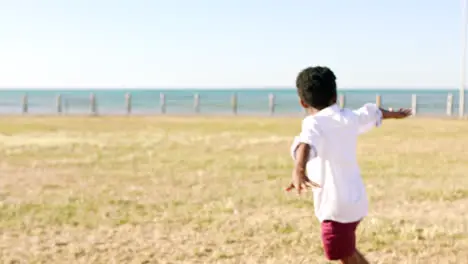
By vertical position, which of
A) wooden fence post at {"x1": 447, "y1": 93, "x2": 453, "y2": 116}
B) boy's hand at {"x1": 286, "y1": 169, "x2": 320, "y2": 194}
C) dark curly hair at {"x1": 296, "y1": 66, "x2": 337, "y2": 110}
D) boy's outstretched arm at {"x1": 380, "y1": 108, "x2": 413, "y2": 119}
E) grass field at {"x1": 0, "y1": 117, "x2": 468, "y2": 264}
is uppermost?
dark curly hair at {"x1": 296, "y1": 66, "x2": 337, "y2": 110}

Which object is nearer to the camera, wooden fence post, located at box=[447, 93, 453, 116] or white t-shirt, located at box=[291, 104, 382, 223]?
white t-shirt, located at box=[291, 104, 382, 223]

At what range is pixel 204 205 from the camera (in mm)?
7430

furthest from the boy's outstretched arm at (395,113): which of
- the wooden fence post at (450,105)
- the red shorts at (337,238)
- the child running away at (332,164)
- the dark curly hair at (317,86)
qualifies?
the wooden fence post at (450,105)

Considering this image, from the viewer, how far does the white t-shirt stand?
3.35 meters

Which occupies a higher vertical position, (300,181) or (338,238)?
(300,181)

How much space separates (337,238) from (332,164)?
0.40 meters

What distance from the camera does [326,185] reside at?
11.2ft

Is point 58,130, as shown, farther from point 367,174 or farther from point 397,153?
point 367,174

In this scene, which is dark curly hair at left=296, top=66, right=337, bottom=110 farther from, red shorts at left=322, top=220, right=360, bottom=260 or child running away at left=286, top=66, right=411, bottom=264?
red shorts at left=322, top=220, right=360, bottom=260

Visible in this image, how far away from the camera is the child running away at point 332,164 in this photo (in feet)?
11.0

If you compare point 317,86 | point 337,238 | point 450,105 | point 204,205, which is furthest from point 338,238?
point 450,105

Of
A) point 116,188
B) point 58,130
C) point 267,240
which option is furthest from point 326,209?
point 58,130

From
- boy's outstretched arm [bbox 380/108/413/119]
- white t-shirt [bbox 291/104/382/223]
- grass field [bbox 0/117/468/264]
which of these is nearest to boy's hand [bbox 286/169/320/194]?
white t-shirt [bbox 291/104/382/223]

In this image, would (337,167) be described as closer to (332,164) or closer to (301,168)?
(332,164)
